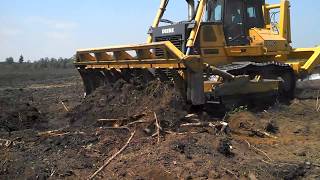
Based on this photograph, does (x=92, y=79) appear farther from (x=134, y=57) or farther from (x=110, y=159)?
(x=110, y=159)

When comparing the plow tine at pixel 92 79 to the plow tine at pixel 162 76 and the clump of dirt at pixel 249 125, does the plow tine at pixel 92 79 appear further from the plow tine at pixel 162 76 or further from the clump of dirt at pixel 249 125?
the clump of dirt at pixel 249 125

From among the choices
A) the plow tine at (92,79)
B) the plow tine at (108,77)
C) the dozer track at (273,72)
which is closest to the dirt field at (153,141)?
the plow tine at (108,77)

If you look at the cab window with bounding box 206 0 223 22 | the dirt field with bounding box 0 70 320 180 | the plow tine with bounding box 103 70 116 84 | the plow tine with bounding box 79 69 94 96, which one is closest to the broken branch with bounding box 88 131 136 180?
the dirt field with bounding box 0 70 320 180

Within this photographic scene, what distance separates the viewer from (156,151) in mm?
6691

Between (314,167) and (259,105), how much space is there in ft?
16.5

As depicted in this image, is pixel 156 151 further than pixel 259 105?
Answer: No

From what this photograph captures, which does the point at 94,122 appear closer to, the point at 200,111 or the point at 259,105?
the point at 200,111

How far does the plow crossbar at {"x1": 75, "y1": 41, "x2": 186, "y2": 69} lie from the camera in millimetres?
9477

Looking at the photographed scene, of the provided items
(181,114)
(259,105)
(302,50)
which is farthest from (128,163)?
(302,50)

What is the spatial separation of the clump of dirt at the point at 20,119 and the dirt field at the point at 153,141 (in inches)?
0.8

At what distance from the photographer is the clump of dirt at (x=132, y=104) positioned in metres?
8.63

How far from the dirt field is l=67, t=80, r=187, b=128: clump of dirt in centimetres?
2

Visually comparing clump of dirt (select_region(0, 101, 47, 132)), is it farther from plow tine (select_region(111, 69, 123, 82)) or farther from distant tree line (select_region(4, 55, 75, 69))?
distant tree line (select_region(4, 55, 75, 69))

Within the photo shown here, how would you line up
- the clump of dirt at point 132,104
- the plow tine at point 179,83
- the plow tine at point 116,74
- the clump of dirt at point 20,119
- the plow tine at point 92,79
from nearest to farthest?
the clump of dirt at point 132,104 → the plow tine at point 179,83 → the clump of dirt at point 20,119 → the plow tine at point 116,74 → the plow tine at point 92,79
